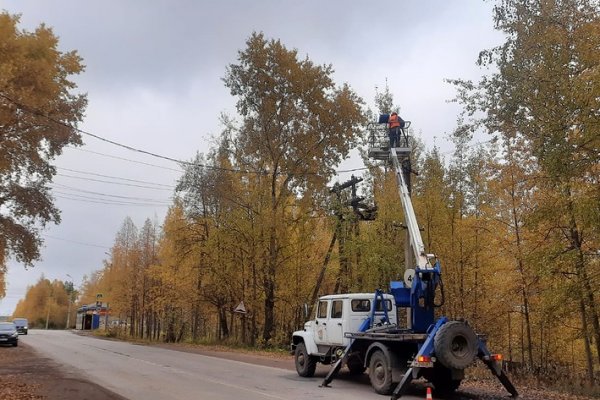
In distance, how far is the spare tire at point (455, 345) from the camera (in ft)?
35.9

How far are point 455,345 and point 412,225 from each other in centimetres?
381

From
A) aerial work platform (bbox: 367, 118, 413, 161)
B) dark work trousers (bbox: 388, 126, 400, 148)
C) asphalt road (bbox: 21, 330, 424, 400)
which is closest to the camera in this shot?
asphalt road (bbox: 21, 330, 424, 400)

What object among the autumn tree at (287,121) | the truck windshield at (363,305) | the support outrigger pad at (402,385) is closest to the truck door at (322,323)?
the truck windshield at (363,305)

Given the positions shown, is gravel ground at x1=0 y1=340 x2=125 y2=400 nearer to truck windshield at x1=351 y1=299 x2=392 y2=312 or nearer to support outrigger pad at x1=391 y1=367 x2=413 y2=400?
support outrigger pad at x1=391 y1=367 x2=413 y2=400

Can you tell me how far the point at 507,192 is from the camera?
19.5 m

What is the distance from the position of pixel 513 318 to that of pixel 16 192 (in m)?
24.7

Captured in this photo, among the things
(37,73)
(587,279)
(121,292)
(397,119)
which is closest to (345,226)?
(397,119)

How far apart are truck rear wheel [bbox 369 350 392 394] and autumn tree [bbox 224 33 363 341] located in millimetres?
18628

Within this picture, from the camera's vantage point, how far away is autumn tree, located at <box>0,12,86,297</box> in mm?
14070

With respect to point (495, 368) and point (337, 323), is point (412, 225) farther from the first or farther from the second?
point (495, 368)

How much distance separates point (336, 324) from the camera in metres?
14.7

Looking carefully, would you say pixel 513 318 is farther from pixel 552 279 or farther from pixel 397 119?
pixel 397 119

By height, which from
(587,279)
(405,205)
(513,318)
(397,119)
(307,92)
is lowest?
(513,318)

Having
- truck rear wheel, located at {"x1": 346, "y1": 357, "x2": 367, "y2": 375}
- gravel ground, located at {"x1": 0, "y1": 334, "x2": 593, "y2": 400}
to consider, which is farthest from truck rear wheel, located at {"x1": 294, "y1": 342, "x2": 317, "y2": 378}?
truck rear wheel, located at {"x1": 346, "y1": 357, "x2": 367, "y2": 375}
